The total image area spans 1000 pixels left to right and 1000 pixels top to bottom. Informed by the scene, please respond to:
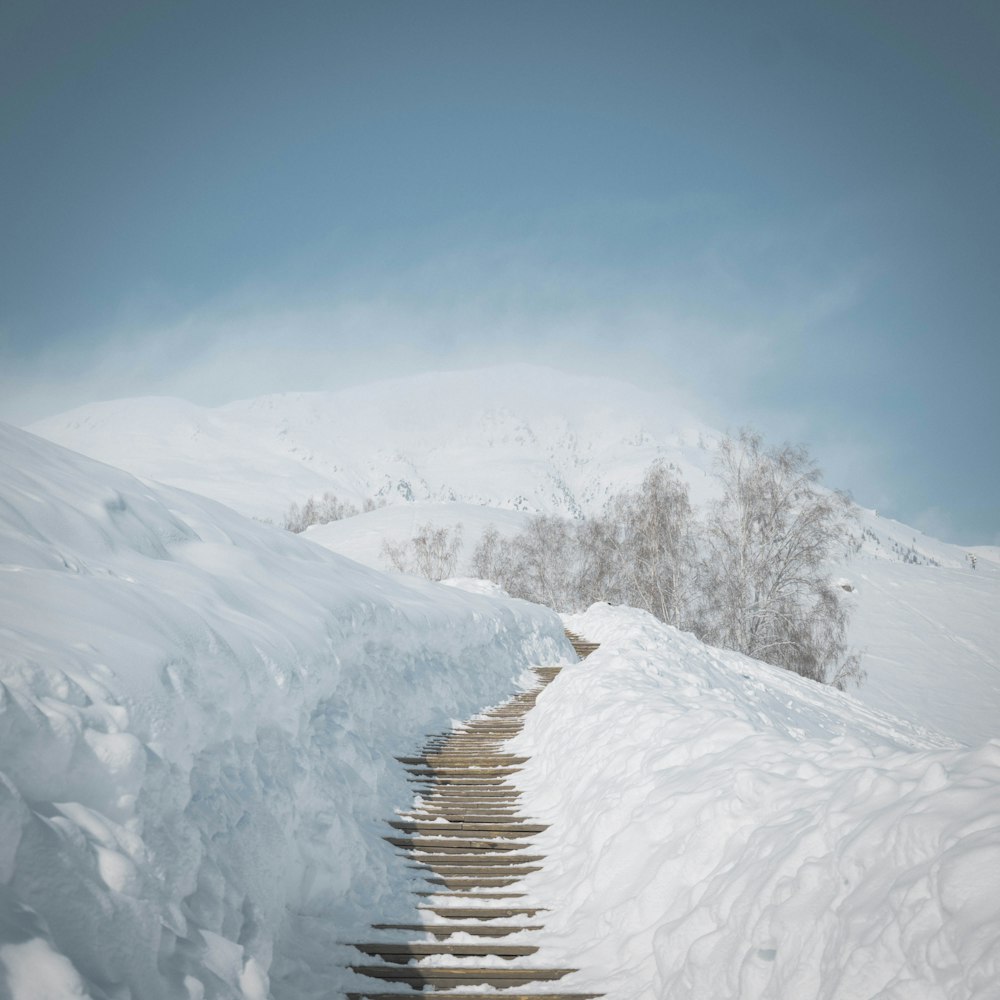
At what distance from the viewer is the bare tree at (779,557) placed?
21109 millimetres

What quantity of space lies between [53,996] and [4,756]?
0.74m

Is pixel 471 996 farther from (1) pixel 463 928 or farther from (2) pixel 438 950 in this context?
(1) pixel 463 928

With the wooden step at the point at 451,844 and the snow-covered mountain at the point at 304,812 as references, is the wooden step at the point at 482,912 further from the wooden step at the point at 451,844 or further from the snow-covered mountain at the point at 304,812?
the wooden step at the point at 451,844

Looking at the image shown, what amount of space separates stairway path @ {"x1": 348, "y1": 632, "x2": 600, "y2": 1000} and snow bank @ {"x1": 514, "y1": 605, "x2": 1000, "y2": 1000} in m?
0.19

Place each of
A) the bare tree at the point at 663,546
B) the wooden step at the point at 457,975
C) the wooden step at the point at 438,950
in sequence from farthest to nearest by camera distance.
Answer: the bare tree at the point at 663,546
the wooden step at the point at 438,950
the wooden step at the point at 457,975

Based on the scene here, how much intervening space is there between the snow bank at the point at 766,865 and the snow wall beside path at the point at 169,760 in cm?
139

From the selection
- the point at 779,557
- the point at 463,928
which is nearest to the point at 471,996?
the point at 463,928

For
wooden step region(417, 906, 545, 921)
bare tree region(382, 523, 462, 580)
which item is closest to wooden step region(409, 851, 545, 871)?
wooden step region(417, 906, 545, 921)

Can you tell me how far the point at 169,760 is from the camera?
8.89 ft

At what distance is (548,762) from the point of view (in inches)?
259

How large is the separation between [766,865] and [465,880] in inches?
95.2

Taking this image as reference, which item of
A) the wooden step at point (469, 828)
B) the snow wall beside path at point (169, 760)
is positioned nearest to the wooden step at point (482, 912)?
the snow wall beside path at point (169, 760)

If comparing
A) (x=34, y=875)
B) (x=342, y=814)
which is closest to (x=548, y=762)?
(x=342, y=814)

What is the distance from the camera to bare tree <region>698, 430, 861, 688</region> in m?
21.1
